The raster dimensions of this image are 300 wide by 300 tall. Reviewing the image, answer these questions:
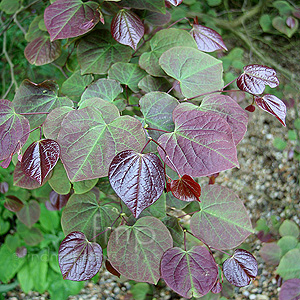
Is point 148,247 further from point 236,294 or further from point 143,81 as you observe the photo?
point 236,294

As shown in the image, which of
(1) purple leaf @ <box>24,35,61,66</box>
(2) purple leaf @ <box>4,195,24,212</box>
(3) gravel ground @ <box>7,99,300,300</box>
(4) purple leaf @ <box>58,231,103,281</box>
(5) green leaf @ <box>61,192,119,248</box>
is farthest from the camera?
(3) gravel ground @ <box>7,99,300,300</box>

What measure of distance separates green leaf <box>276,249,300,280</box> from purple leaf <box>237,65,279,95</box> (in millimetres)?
778

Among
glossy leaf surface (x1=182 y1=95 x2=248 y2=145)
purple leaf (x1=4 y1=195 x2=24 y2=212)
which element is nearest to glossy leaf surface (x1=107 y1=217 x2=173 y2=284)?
glossy leaf surface (x1=182 y1=95 x2=248 y2=145)

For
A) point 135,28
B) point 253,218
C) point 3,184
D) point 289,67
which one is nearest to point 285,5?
point 289,67

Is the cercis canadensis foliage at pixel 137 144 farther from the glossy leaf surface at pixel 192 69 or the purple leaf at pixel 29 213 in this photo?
the purple leaf at pixel 29 213

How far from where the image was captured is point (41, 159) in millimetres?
584

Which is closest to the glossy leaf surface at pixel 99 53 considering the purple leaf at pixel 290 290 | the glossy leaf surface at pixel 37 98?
the glossy leaf surface at pixel 37 98

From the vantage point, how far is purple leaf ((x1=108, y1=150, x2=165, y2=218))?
537mm

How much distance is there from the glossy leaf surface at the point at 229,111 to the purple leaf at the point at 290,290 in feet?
2.34

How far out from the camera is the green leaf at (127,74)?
31.3 inches

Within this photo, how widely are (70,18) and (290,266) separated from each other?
3.60 feet

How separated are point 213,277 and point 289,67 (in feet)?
8.80

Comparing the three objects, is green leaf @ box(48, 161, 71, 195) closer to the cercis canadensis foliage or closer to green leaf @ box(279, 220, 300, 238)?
the cercis canadensis foliage

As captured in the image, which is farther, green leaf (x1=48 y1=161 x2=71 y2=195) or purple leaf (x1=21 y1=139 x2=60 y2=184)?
green leaf (x1=48 y1=161 x2=71 y2=195)
